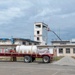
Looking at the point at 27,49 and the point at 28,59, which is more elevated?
the point at 27,49

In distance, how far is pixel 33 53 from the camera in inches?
1432

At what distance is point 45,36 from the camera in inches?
5212

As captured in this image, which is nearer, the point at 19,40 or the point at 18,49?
the point at 18,49

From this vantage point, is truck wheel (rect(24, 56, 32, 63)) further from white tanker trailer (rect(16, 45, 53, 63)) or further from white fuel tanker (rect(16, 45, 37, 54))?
white fuel tanker (rect(16, 45, 37, 54))

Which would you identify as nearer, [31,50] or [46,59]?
[46,59]

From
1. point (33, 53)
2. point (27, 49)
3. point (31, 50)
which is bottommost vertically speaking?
point (33, 53)

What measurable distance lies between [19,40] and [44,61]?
4021cm

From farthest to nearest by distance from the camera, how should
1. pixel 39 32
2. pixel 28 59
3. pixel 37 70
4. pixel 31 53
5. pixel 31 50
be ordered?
pixel 39 32 → pixel 31 50 → pixel 31 53 → pixel 28 59 → pixel 37 70

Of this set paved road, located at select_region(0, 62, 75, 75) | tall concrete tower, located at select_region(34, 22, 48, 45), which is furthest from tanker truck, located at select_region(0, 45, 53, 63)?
tall concrete tower, located at select_region(34, 22, 48, 45)

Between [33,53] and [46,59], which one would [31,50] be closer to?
[33,53]

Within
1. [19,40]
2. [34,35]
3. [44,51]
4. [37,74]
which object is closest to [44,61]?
[44,51]

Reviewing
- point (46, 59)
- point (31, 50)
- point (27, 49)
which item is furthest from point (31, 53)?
point (46, 59)

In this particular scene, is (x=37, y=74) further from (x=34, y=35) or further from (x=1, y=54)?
(x=34, y=35)

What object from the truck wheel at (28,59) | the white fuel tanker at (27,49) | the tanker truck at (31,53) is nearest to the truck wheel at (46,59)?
the tanker truck at (31,53)
